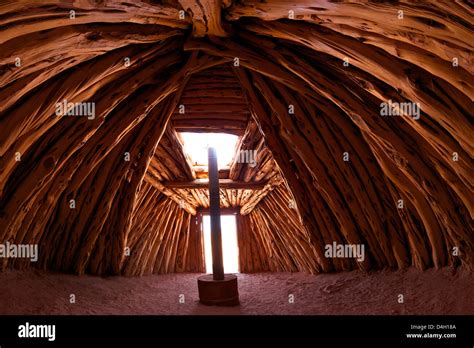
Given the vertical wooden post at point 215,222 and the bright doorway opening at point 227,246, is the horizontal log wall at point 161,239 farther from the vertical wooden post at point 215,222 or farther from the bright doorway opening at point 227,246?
the vertical wooden post at point 215,222

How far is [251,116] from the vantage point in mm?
4508

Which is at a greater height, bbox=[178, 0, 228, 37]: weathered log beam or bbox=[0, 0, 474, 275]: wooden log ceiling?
bbox=[178, 0, 228, 37]: weathered log beam

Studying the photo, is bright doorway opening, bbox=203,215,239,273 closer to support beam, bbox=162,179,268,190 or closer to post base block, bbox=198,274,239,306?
support beam, bbox=162,179,268,190

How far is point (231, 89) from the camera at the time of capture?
426cm

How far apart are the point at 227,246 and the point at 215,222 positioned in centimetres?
803

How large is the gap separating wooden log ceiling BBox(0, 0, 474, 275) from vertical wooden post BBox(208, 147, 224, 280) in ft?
1.54

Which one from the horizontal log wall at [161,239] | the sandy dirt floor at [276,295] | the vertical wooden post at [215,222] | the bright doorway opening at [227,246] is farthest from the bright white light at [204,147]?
the bright doorway opening at [227,246]

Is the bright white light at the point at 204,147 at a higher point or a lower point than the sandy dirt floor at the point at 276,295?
higher

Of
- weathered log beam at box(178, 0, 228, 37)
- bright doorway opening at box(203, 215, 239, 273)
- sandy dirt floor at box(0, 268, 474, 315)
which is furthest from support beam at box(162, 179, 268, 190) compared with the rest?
weathered log beam at box(178, 0, 228, 37)

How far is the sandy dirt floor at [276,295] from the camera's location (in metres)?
2.91

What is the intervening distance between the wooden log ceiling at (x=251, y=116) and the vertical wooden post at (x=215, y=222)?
469 mm

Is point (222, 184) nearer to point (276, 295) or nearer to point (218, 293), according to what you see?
point (276, 295)

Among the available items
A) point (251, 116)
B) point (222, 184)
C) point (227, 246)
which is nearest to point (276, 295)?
point (222, 184)

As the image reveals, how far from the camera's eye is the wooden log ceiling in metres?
2.12
